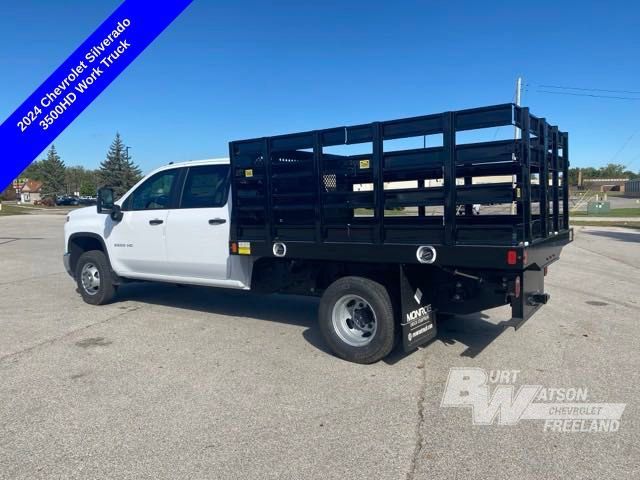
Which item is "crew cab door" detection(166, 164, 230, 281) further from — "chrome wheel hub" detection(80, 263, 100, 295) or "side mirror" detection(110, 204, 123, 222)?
"chrome wheel hub" detection(80, 263, 100, 295)

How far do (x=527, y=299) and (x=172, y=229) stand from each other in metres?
4.35

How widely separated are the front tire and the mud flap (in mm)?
5737

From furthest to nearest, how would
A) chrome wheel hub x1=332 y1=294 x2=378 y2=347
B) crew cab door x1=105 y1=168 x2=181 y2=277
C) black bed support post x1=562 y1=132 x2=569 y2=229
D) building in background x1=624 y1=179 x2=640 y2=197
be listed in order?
building in background x1=624 y1=179 x2=640 y2=197
crew cab door x1=105 y1=168 x2=181 y2=277
black bed support post x1=562 y1=132 x2=569 y2=229
chrome wheel hub x1=332 y1=294 x2=378 y2=347

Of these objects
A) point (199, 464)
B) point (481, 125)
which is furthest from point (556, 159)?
point (199, 464)

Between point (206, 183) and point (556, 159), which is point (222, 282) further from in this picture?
point (556, 159)

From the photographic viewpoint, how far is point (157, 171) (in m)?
7.16

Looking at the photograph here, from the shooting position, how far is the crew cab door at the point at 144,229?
691cm

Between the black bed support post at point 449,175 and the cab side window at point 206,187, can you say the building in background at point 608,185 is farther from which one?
the black bed support post at point 449,175

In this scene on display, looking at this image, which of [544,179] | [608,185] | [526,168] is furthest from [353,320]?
[608,185]

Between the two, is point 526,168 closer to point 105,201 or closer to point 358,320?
point 358,320

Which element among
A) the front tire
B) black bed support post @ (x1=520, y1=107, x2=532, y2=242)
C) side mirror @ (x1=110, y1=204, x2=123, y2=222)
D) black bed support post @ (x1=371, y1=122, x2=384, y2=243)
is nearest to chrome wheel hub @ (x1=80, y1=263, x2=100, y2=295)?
the front tire

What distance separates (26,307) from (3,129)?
2.68 m

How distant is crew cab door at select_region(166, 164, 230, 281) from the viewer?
6277 millimetres

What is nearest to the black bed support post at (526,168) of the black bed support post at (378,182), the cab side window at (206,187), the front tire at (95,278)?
the black bed support post at (378,182)
